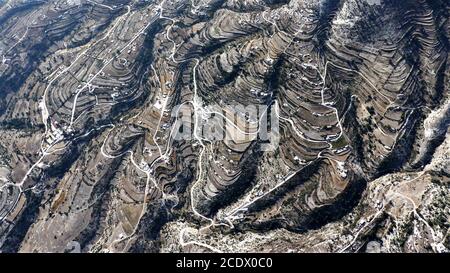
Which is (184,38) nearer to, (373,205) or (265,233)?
(265,233)

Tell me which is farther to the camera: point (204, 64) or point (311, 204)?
point (204, 64)

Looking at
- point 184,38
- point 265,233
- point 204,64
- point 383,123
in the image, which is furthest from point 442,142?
point 184,38

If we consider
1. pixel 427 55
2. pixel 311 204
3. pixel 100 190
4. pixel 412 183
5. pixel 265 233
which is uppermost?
pixel 427 55

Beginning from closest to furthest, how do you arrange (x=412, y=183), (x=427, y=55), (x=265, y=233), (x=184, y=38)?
1. (x=412, y=183)
2. (x=265, y=233)
3. (x=427, y=55)
4. (x=184, y=38)

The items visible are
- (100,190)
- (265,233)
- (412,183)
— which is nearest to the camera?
(412,183)

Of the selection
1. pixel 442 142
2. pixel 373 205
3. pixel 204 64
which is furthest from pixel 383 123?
pixel 204 64

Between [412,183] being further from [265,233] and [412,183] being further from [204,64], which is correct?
[204,64]

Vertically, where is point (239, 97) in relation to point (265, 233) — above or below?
above
